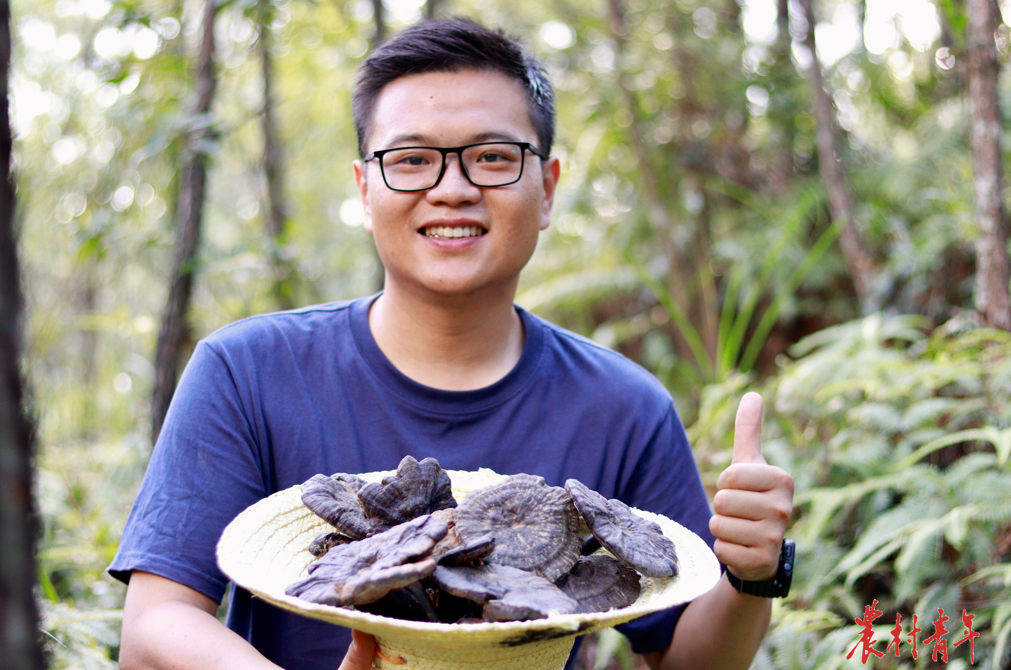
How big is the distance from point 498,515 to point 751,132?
641cm

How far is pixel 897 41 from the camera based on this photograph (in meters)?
5.92

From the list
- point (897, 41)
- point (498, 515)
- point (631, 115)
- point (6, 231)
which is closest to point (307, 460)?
point (498, 515)

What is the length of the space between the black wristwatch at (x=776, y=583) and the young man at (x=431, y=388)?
0.03 m

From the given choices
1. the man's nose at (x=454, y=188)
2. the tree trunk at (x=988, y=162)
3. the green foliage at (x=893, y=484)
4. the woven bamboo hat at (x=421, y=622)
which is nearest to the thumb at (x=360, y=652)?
the woven bamboo hat at (x=421, y=622)

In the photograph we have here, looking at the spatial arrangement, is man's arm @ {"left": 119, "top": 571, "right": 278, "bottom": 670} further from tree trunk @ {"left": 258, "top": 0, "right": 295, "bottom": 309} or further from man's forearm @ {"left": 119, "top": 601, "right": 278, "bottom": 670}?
tree trunk @ {"left": 258, "top": 0, "right": 295, "bottom": 309}

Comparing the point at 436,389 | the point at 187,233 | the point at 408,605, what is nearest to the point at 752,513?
the point at 408,605

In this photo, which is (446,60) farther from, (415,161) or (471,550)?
(471,550)

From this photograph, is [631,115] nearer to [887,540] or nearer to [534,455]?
[887,540]

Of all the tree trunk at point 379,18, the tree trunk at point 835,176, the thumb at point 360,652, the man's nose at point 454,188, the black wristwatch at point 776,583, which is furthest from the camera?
the tree trunk at point 835,176

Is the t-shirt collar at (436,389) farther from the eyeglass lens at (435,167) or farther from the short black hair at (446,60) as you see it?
the short black hair at (446,60)

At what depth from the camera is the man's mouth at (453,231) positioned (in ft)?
6.56

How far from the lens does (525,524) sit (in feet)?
4.66

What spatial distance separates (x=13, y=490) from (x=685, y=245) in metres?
6.56

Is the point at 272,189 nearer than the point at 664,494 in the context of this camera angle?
No
